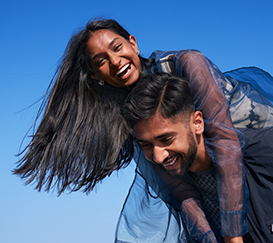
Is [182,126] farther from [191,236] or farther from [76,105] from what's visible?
[76,105]

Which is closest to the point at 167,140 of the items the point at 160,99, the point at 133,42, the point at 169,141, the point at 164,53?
the point at 169,141

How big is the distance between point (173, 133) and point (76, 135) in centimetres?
144

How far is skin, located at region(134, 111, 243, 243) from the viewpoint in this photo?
118 inches

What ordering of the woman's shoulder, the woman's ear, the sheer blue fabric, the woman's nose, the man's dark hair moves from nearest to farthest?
1. the sheer blue fabric
2. the man's dark hair
3. the woman's shoulder
4. the woman's nose
5. the woman's ear

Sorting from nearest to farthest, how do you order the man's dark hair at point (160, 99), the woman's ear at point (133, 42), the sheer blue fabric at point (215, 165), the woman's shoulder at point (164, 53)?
the sheer blue fabric at point (215, 165) → the man's dark hair at point (160, 99) → the woman's shoulder at point (164, 53) → the woman's ear at point (133, 42)

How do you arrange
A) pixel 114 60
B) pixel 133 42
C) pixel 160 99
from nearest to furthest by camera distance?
pixel 160 99 < pixel 114 60 < pixel 133 42

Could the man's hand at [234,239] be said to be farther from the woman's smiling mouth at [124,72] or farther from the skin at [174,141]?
the woman's smiling mouth at [124,72]

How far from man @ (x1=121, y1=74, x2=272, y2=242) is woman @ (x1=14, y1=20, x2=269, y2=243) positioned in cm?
11

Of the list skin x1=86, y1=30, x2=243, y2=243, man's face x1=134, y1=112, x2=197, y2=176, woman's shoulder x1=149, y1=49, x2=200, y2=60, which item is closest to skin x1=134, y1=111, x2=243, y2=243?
man's face x1=134, y1=112, x2=197, y2=176

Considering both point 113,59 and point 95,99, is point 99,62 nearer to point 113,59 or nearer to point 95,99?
point 113,59

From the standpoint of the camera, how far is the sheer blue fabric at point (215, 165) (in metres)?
2.97

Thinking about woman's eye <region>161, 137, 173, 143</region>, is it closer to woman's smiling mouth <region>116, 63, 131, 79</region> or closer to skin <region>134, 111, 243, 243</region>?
skin <region>134, 111, 243, 243</region>

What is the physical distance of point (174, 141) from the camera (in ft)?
9.84

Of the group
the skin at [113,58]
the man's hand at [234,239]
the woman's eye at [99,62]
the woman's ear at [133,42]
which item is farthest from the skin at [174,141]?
the woman's ear at [133,42]
